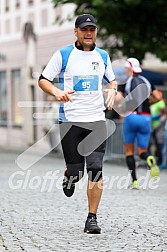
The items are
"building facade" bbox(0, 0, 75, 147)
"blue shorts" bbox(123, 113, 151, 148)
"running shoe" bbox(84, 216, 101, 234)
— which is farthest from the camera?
"building facade" bbox(0, 0, 75, 147)

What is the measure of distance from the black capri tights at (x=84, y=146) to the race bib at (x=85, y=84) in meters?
0.28

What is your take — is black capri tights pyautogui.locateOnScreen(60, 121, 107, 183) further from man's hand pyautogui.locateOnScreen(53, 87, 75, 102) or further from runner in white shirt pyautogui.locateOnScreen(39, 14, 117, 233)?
man's hand pyautogui.locateOnScreen(53, 87, 75, 102)

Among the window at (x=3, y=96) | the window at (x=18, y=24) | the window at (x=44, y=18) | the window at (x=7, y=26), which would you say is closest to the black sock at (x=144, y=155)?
the window at (x=44, y=18)

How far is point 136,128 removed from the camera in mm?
11570

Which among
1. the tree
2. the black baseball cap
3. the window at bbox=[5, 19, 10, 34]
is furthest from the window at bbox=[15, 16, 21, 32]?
the black baseball cap

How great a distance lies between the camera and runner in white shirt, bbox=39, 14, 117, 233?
7.27 meters

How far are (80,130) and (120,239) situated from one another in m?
1.05

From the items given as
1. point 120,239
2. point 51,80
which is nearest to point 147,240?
point 120,239

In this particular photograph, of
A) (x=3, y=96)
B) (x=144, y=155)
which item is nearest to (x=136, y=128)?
(x=144, y=155)

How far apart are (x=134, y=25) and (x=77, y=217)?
11390 mm

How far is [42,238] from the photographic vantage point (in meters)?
6.88

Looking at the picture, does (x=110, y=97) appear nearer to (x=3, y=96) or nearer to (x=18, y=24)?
(x=18, y=24)

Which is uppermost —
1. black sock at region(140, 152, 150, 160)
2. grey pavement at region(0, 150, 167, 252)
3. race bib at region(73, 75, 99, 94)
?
race bib at region(73, 75, 99, 94)

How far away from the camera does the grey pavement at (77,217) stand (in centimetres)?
656
